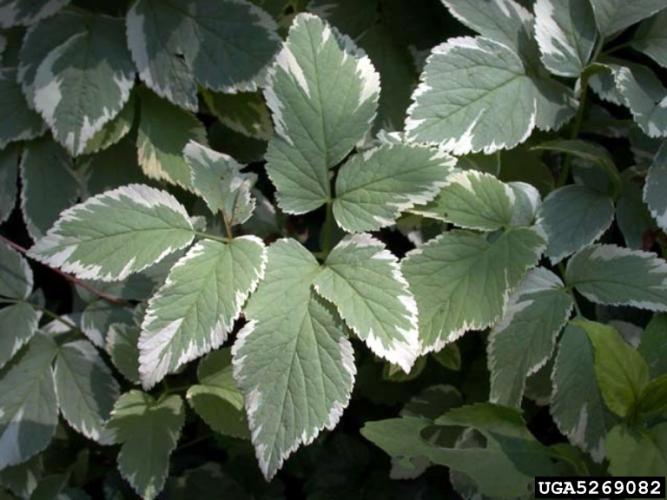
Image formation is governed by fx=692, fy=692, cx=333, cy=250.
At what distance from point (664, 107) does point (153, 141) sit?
0.82m

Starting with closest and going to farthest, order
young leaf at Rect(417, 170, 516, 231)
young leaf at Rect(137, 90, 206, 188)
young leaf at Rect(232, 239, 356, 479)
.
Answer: young leaf at Rect(232, 239, 356, 479) → young leaf at Rect(417, 170, 516, 231) → young leaf at Rect(137, 90, 206, 188)

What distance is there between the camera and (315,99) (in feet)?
3.09

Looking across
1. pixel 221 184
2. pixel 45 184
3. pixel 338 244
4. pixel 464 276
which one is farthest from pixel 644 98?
pixel 45 184

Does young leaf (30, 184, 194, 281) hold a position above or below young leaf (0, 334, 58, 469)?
above

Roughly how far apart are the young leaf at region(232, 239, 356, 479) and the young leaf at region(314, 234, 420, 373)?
3cm

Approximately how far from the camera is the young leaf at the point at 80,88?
1.12 meters

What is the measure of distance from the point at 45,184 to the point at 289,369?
641 millimetres

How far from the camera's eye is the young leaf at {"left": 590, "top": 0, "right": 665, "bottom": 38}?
1040mm

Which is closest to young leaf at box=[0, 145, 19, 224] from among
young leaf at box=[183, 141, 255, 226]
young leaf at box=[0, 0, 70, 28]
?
young leaf at box=[0, 0, 70, 28]

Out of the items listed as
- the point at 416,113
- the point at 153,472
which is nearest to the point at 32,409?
the point at 153,472

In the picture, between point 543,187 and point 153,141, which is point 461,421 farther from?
point 153,141

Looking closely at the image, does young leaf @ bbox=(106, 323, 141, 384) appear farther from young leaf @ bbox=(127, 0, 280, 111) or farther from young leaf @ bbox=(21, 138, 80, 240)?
young leaf @ bbox=(127, 0, 280, 111)

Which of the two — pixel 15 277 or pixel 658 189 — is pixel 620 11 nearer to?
pixel 658 189

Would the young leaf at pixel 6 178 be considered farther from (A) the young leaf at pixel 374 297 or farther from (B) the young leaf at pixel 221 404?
(A) the young leaf at pixel 374 297
